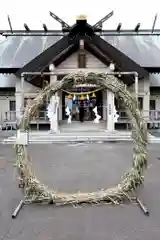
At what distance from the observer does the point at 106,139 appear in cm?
1720

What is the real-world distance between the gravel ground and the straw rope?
25 cm

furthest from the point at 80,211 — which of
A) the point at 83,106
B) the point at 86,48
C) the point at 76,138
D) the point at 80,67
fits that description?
the point at 83,106

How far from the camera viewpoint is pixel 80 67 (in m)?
20.8

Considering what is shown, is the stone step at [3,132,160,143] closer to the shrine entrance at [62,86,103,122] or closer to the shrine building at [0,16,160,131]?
the shrine building at [0,16,160,131]

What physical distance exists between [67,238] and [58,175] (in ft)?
13.7

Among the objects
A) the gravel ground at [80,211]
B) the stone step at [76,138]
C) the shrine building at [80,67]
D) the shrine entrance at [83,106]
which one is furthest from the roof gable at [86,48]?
the gravel ground at [80,211]

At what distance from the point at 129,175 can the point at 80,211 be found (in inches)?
46.4

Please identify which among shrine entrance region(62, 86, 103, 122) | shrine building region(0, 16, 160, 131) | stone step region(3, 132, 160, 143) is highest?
shrine building region(0, 16, 160, 131)

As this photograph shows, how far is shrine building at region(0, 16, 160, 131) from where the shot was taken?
20.0 m

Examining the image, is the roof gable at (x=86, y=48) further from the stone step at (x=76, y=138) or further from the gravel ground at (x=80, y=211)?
the gravel ground at (x=80, y=211)

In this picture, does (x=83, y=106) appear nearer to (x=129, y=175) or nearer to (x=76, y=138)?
(x=76, y=138)

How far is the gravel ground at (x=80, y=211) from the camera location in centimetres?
479

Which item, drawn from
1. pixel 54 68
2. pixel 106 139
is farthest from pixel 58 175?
pixel 54 68

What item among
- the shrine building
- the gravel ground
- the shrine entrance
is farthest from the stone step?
the gravel ground
